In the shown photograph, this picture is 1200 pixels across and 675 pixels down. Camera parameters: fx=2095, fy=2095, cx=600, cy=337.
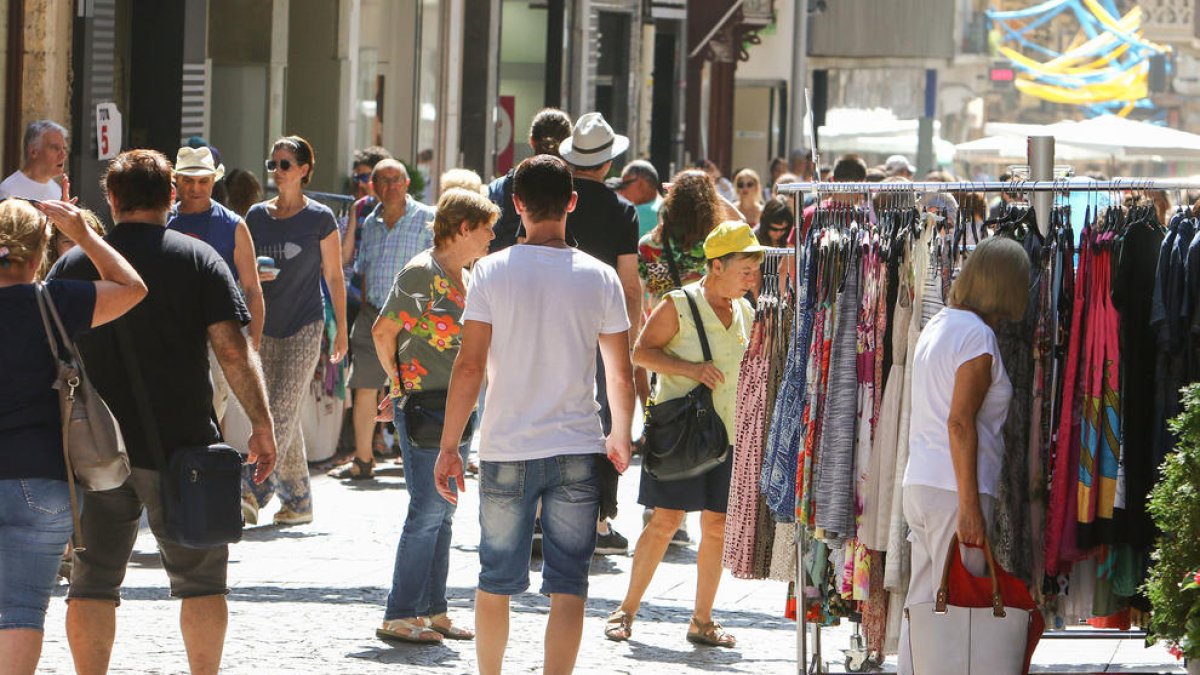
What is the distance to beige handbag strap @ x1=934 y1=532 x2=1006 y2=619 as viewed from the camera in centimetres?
630

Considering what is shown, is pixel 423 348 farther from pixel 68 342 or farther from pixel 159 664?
pixel 68 342

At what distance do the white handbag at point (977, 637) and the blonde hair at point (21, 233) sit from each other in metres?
2.84

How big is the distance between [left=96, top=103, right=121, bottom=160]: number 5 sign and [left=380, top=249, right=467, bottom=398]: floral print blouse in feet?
19.3

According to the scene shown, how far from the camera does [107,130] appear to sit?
1338 centimetres

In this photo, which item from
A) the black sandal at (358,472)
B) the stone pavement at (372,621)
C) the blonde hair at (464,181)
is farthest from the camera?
the black sandal at (358,472)

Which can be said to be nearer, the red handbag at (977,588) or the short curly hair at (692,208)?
the red handbag at (977,588)

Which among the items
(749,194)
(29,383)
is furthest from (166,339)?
(749,194)

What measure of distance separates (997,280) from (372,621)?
3.29 m

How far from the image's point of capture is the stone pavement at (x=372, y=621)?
777cm

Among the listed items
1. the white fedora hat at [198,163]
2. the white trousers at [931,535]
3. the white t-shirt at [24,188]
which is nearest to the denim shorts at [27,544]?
the white trousers at [931,535]

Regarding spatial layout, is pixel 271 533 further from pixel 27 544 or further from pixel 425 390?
pixel 27 544

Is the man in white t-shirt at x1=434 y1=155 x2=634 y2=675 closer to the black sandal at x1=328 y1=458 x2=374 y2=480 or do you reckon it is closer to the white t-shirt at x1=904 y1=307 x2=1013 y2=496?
the white t-shirt at x1=904 y1=307 x2=1013 y2=496

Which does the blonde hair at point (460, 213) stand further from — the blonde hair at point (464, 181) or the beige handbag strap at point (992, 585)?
the beige handbag strap at point (992, 585)

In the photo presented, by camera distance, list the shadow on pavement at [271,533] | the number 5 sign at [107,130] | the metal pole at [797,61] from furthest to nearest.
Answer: the metal pole at [797,61] → the number 5 sign at [107,130] → the shadow on pavement at [271,533]
